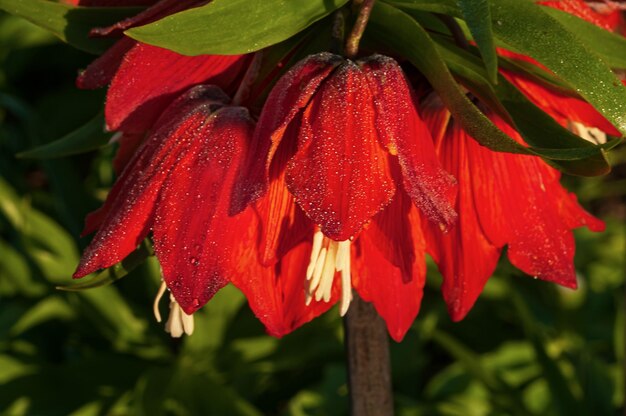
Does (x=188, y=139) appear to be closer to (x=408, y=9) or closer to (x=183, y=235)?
(x=183, y=235)

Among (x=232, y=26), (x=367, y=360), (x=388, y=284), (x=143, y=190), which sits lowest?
(x=367, y=360)

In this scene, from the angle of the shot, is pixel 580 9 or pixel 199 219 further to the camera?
pixel 580 9

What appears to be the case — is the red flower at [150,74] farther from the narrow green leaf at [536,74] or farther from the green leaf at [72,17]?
the narrow green leaf at [536,74]

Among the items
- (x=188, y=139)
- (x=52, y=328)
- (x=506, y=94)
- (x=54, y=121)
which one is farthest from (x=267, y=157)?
(x=54, y=121)

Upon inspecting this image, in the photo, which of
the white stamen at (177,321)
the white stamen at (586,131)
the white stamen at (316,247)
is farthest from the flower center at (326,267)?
the white stamen at (586,131)

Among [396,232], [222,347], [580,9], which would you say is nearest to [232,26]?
[396,232]

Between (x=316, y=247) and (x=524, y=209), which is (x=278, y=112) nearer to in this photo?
(x=316, y=247)

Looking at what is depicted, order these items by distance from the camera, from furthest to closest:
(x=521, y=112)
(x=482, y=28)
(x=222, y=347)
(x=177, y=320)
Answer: (x=222, y=347)
(x=177, y=320)
(x=521, y=112)
(x=482, y=28)

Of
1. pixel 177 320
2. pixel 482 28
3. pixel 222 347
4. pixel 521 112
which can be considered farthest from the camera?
pixel 222 347
